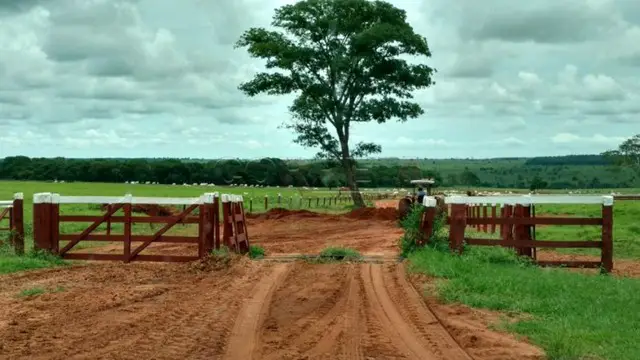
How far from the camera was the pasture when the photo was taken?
8695 millimetres

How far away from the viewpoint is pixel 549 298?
1163 cm

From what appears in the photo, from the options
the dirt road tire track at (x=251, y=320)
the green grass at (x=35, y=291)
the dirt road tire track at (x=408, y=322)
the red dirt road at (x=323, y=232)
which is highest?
the dirt road tire track at (x=408, y=322)

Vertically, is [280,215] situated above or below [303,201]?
below

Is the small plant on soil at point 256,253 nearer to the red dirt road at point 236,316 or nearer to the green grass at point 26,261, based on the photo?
the red dirt road at point 236,316

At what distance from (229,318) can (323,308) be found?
155 cm

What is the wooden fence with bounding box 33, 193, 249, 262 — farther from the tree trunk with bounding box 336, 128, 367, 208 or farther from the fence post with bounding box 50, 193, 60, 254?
the tree trunk with bounding box 336, 128, 367, 208

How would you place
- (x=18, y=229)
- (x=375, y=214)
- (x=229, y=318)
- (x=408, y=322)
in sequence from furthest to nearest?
(x=375, y=214) → (x=18, y=229) → (x=229, y=318) → (x=408, y=322)

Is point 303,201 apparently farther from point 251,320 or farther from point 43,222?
point 251,320

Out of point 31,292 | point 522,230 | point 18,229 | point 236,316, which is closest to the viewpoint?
point 236,316

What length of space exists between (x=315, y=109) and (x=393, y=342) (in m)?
34.6

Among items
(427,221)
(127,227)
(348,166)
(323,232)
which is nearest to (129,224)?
(127,227)

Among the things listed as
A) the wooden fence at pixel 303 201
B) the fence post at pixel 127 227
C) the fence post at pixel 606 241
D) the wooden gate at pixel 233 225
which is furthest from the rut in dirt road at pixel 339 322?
the wooden fence at pixel 303 201

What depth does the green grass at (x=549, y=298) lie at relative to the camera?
8688 mm

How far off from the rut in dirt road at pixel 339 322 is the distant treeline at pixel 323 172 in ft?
103
